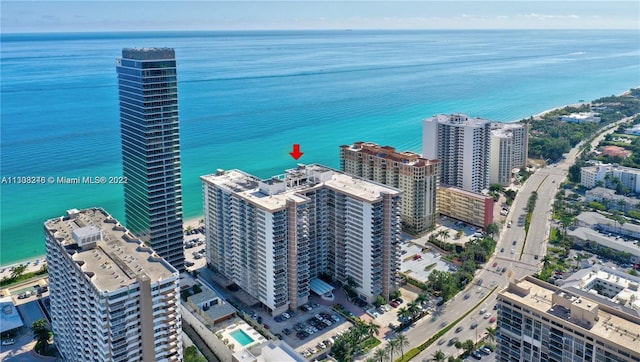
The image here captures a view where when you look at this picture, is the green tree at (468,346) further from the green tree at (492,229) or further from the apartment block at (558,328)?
the green tree at (492,229)

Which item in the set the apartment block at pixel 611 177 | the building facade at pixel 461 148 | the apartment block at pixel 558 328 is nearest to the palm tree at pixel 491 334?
the apartment block at pixel 558 328

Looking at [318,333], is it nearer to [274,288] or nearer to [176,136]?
[274,288]

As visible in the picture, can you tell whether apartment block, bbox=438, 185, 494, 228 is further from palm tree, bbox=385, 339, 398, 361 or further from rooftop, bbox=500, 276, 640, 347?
rooftop, bbox=500, 276, 640, 347

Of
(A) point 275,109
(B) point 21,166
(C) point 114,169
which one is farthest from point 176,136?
(A) point 275,109

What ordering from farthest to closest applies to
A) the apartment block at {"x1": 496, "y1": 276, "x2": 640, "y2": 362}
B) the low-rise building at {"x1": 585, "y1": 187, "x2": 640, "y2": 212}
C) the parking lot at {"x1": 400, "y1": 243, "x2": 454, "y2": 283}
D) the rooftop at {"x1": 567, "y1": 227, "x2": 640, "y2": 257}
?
the low-rise building at {"x1": 585, "y1": 187, "x2": 640, "y2": 212} < the rooftop at {"x1": 567, "y1": 227, "x2": 640, "y2": 257} < the parking lot at {"x1": 400, "y1": 243, "x2": 454, "y2": 283} < the apartment block at {"x1": 496, "y1": 276, "x2": 640, "y2": 362}

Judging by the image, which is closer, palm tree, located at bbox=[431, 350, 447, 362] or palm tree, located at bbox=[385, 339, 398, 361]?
palm tree, located at bbox=[431, 350, 447, 362]

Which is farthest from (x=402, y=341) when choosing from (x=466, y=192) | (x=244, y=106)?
(x=244, y=106)

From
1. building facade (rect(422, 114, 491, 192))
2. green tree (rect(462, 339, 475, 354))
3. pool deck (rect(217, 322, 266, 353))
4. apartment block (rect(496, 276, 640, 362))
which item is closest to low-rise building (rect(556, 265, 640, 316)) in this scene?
apartment block (rect(496, 276, 640, 362))
